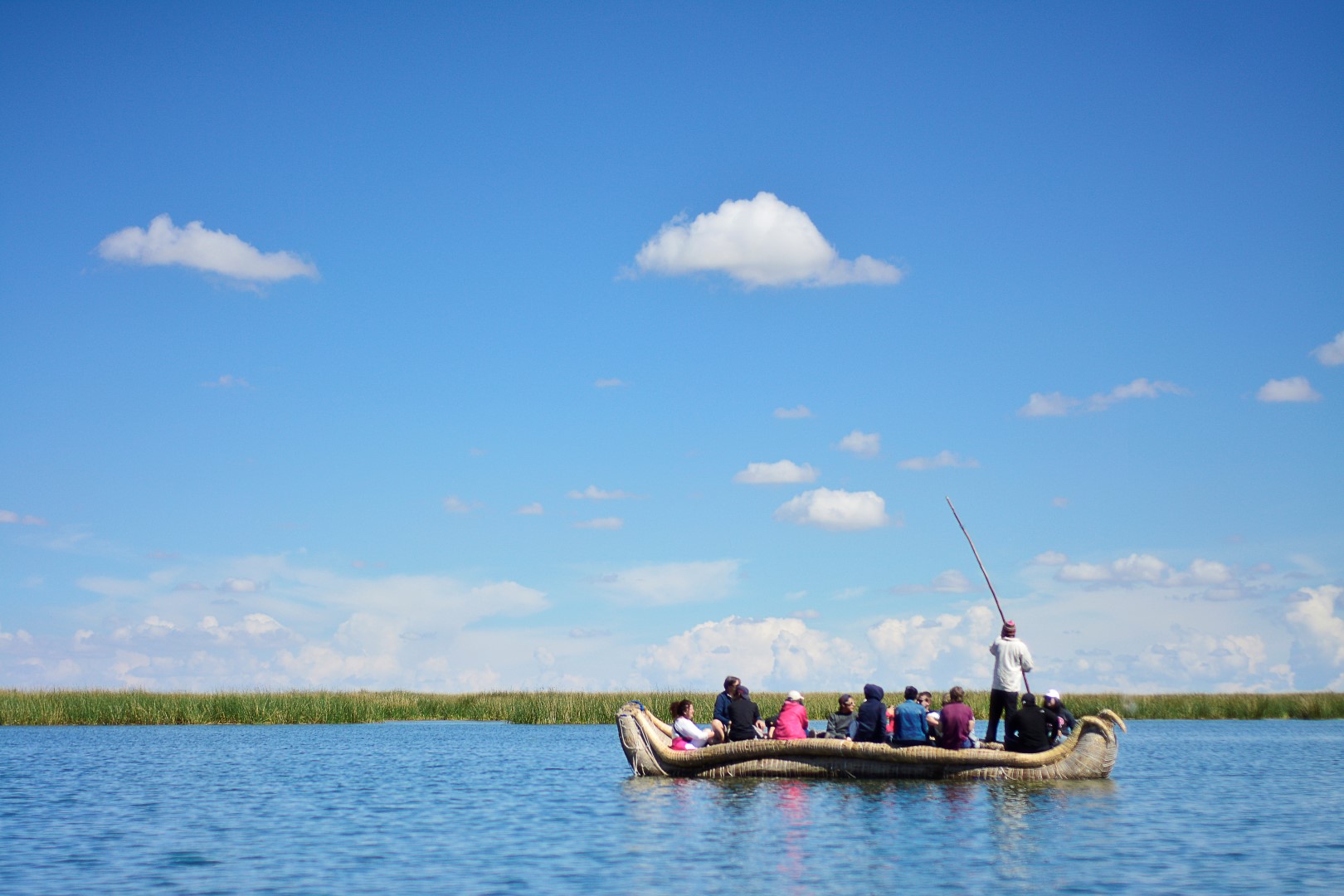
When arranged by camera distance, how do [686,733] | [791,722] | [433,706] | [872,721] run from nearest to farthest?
1. [872,721]
2. [791,722]
3. [686,733]
4. [433,706]

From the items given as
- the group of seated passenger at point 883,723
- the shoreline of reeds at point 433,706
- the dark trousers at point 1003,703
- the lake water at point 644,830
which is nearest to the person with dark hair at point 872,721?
the group of seated passenger at point 883,723

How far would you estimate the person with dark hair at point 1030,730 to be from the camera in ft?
69.6

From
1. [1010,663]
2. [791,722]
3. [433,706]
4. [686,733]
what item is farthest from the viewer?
[433,706]

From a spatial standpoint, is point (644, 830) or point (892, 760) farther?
point (892, 760)

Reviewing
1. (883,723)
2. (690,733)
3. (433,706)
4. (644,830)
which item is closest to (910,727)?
(883,723)

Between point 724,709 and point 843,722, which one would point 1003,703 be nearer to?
point 843,722

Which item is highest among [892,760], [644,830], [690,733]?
[690,733]

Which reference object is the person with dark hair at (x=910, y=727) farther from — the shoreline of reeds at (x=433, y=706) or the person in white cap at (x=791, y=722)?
the shoreline of reeds at (x=433, y=706)

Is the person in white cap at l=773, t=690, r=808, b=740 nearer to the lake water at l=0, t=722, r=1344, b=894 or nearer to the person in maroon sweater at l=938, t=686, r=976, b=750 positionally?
the lake water at l=0, t=722, r=1344, b=894

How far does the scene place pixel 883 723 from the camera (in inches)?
862

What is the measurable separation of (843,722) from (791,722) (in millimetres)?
1025

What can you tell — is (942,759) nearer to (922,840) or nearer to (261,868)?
(922,840)

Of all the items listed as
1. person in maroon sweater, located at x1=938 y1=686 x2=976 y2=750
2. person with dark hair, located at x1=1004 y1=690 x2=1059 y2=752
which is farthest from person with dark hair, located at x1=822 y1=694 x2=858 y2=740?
person with dark hair, located at x1=1004 y1=690 x2=1059 y2=752

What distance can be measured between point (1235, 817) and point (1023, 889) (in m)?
7.71
